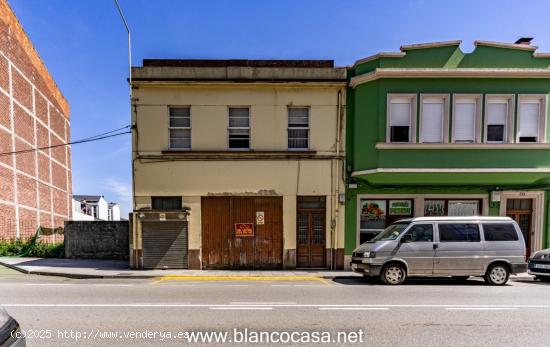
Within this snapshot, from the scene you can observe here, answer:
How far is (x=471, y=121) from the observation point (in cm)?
1071

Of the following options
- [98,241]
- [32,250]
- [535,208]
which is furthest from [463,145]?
[32,250]

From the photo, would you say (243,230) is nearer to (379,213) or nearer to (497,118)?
(379,213)

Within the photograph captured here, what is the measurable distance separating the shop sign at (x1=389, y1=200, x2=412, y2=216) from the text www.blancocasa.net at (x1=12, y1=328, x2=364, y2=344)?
24.2 feet

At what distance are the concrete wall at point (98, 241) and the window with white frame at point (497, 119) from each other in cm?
1575

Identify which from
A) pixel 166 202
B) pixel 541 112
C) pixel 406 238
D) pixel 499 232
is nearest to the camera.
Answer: pixel 406 238

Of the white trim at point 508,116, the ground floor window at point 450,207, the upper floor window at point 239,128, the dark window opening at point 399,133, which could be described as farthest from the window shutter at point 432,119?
the upper floor window at point 239,128

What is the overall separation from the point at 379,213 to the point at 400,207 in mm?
877

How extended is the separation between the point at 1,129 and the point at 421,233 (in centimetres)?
2146

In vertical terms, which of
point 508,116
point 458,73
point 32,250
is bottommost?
point 32,250

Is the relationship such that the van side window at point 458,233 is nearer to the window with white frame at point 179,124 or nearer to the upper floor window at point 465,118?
the upper floor window at point 465,118

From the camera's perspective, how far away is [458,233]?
861 cm

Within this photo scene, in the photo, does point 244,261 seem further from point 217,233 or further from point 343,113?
point 343,113

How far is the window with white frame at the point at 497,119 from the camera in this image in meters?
10.7

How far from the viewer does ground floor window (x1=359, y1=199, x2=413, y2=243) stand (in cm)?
1129
